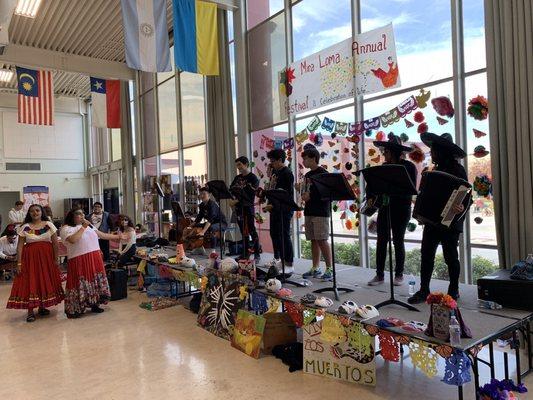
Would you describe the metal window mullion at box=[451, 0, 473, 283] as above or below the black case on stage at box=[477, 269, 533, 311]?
above

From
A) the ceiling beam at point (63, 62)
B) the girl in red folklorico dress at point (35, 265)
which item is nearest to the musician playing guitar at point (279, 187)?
the girl in red folklorico dress at point (35, 265)

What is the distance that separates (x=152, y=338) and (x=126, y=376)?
90 centimetres

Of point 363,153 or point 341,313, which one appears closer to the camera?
point 341,313

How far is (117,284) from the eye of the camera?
5.93 metres

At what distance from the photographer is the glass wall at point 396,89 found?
418 centimetres

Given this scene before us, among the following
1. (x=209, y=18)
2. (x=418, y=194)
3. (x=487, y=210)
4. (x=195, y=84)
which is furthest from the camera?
(x=195, y=84)

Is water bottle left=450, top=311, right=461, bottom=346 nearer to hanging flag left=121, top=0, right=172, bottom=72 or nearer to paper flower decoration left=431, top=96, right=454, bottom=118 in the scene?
paper flower decoration left=431, top=96, right=454, bottom=118

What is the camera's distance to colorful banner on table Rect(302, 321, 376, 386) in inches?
117

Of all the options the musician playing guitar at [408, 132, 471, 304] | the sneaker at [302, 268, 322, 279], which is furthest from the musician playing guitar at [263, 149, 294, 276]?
Answer: the musician playing guitar at [408, 132, 471, 304]

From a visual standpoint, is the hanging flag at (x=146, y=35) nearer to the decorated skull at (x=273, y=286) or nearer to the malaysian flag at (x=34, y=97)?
the decorated skull at (x=273, y=286)

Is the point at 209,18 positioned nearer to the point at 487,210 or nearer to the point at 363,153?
the point at 363,153

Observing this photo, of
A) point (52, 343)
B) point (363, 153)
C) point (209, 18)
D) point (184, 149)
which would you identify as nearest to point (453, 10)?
point (363, 153)

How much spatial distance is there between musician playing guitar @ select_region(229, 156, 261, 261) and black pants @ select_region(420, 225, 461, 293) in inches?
83.2

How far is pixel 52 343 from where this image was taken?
413 centimetres
